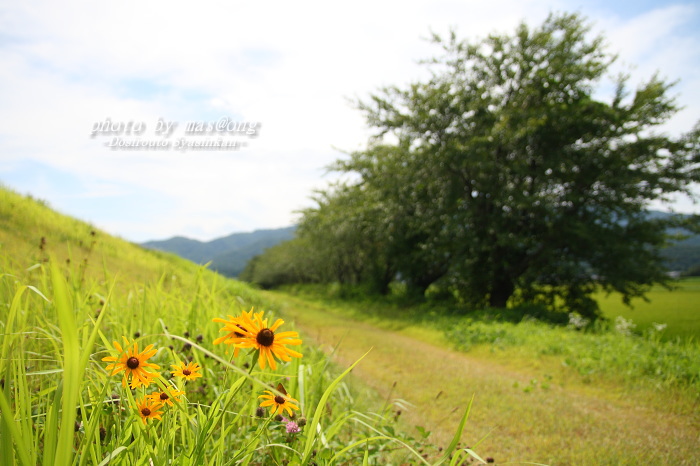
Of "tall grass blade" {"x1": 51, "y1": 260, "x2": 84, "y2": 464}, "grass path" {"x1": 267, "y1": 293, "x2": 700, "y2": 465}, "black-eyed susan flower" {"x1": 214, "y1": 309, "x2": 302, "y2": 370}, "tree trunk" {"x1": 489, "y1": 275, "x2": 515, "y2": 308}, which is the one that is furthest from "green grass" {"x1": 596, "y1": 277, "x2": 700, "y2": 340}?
"tall grass blade" {"x1": 51, "y1": 260, "x2": 84, "y2": 464}

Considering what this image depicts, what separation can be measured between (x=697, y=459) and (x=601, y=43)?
1054cm

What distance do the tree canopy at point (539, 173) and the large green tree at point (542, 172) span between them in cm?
3

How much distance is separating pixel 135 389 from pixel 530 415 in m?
3.53

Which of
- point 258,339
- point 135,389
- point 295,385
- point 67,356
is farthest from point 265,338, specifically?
point 295,385

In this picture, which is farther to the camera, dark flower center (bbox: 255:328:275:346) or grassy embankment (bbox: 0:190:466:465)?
dark flower center (bbox: 255:328:275:346)

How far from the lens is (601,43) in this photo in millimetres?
10281

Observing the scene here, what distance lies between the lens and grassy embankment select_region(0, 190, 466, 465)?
917mm

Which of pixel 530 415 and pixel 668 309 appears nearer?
pixel 530 415

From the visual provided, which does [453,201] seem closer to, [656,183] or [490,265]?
[490,265]

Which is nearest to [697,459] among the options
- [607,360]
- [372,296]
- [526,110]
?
[607,360]

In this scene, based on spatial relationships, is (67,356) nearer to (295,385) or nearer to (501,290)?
(295,385)

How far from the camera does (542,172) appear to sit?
10.1 metres

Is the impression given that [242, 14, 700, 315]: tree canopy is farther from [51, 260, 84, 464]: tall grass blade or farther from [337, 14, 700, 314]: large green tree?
[51, 260, 84, 464]: tall grass blade

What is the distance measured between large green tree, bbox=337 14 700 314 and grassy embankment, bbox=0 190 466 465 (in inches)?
287
